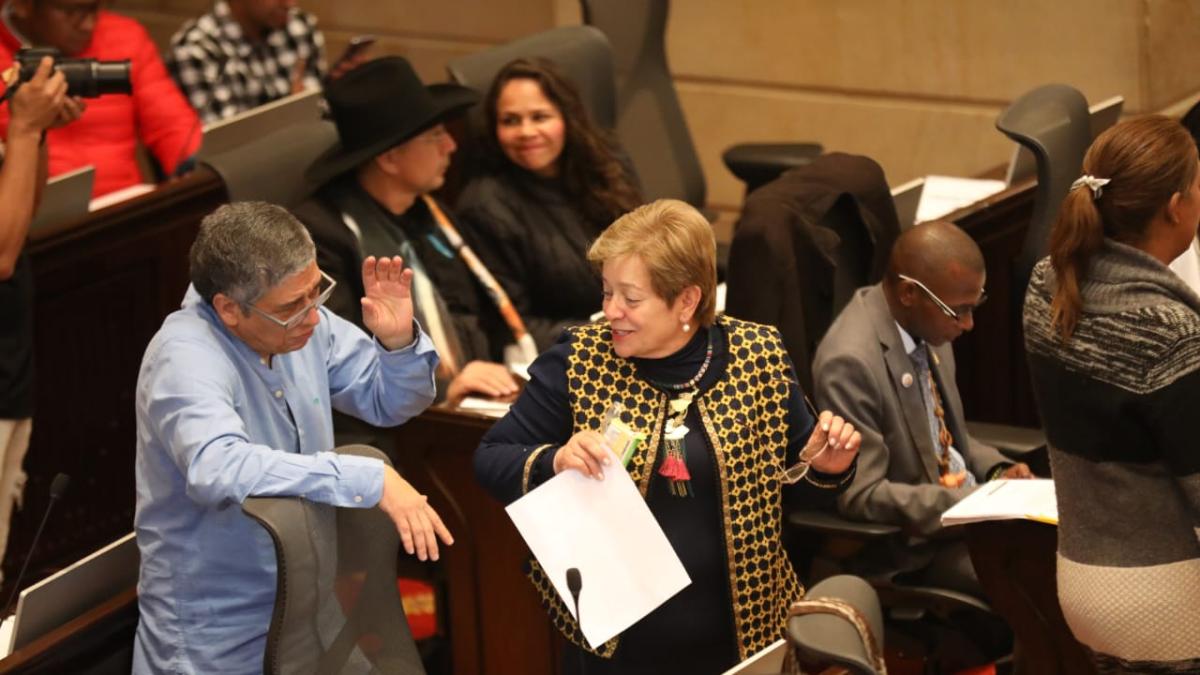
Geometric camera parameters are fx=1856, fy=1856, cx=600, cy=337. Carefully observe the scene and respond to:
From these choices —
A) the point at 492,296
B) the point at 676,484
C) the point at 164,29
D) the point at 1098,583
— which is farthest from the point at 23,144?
the point at 164,29

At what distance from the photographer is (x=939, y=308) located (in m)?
3.87

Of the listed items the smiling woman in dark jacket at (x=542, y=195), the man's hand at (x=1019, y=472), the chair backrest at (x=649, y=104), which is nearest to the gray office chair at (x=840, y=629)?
the man's hand at (x=1019, y=472)

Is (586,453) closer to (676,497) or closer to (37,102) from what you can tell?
(676,497)

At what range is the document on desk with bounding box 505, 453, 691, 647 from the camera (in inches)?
123

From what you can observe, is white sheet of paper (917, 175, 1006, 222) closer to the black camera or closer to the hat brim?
the hat brim

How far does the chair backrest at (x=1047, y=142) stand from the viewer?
418 cm

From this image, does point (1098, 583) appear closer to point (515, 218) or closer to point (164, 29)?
point (515, 218)

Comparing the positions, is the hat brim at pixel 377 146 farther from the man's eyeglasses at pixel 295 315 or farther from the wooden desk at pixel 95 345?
the man's eyeglasses at pixel 295 315

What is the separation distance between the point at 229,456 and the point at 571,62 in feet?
8.72

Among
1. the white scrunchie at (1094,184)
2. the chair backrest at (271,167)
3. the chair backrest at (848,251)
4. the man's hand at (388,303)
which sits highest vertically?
the white scrunchie at (1094,184)

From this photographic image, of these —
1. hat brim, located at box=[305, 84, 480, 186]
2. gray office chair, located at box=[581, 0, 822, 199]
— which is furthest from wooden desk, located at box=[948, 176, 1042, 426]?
hat brim, located at box=[305, 84, 480, 186]

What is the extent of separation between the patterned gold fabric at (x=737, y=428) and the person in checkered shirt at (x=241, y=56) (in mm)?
2949

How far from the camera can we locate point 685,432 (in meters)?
3.14

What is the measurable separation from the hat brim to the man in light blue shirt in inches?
46.9
